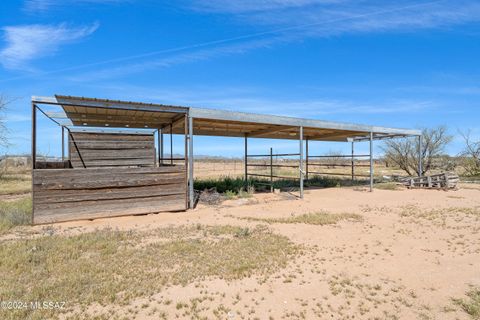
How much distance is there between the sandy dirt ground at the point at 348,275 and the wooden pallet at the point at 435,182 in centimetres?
721

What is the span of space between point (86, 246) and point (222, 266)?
247 cm

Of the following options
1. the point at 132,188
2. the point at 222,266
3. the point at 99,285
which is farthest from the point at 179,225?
the point at 99,285

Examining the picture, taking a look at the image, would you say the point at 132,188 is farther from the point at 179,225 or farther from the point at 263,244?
the point at 263,244

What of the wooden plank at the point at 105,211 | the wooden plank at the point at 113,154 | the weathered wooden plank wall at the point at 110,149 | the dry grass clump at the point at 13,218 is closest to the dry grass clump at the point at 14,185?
the weathered wooden plank wall at the point at 110,149

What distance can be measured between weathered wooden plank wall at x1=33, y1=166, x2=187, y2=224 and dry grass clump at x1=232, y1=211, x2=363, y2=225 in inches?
91.1

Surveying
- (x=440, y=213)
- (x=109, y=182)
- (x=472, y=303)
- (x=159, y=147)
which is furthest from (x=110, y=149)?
(x=440, y=213)

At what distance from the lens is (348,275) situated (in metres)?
3.58

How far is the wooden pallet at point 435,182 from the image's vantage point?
13062 millimetres

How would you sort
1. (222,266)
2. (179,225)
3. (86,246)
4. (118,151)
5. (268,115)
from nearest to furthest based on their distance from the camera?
(222,266) < (86,246) < (179,225) < (268,115) < (118,151)

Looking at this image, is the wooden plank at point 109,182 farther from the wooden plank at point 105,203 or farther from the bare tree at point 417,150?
the bare tree at point 417,150

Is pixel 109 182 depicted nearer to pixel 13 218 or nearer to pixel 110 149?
pixel 13 218

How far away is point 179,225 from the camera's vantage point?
20.3ft

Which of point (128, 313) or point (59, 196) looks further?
point (59, 196)

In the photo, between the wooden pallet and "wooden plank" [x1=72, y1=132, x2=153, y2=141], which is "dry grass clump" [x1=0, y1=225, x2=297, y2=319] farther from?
the wooden pallet
